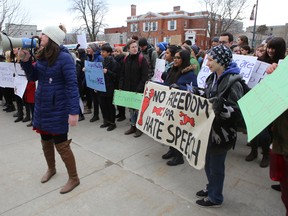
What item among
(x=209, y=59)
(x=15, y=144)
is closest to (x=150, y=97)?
(x=209, y=59)

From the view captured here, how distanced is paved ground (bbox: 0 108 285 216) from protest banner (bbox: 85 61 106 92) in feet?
4.87

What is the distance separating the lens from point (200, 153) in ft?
8.57

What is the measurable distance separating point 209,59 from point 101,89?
340 centimetres

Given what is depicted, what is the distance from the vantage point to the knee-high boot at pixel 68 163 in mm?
3068

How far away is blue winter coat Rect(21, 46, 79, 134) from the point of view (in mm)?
2916

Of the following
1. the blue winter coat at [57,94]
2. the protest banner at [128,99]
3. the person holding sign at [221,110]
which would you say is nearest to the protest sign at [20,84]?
the protest banner at [128,99]

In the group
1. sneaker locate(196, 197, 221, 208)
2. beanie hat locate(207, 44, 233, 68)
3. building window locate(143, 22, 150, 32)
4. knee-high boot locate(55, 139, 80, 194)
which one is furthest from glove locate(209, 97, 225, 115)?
building window locate(143, 22, 150, 32)

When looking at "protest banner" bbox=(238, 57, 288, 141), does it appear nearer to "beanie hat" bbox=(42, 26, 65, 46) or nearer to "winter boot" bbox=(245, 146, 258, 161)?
"beanie hat" bbox=(42, 26, 65, 46)

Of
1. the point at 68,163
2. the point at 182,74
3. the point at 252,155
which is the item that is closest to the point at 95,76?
the point at 182,74

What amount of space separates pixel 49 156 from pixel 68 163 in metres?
0.44

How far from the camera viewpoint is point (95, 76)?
574cm

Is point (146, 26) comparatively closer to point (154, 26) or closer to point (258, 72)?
point (154, 26)

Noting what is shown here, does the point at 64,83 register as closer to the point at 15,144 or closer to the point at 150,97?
the point at 150,97

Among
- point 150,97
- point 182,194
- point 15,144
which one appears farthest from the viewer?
point 15,144
